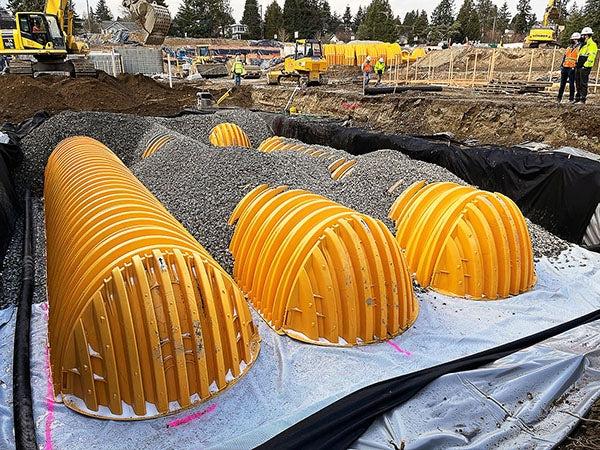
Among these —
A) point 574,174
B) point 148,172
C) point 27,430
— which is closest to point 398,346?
point 27,430

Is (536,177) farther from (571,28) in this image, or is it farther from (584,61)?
(571,28)

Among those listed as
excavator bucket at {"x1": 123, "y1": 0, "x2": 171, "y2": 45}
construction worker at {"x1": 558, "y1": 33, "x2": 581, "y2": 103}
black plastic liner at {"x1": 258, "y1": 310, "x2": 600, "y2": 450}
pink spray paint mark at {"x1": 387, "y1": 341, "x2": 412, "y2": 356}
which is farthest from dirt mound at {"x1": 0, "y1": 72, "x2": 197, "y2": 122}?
black plastic liner at {"x1": 258, "y1": 310, "x2": 600, "y2": 450}

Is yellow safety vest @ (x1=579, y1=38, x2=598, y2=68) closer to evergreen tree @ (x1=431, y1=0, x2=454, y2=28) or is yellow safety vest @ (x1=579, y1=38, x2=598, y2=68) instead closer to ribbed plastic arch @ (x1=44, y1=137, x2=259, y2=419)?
ribbed plastic arch @ (x1=44, y1=137, x2=259, y2=419)

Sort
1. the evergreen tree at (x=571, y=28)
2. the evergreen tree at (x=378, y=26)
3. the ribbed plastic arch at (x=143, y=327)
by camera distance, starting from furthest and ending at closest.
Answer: the evergreen tree at (x=378, y=26) → the evergreen tree at (x=571, y=28) → the ribbed plastic arch at (x=143, y=327)

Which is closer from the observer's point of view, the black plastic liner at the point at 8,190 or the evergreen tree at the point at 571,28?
the black plastic liner at the point at 8,190

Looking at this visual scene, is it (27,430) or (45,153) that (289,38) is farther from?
(27,430)

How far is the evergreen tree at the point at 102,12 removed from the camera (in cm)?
9615

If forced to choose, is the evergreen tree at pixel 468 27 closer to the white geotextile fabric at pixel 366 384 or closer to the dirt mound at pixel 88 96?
the dirt mound at pixel 88 96

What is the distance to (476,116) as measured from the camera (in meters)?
13.9

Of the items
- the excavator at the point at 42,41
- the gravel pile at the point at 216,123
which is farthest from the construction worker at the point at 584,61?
the excavator at the point at 42,41

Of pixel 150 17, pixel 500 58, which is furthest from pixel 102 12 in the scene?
pixel 150 17

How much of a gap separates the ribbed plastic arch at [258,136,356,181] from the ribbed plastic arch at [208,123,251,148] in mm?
992

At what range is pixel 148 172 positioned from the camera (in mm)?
8172

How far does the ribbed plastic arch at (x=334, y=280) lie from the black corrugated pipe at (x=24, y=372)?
1997 mm
